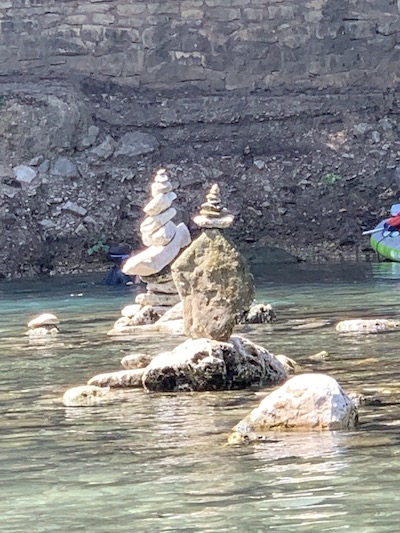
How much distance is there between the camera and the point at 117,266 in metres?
21.3

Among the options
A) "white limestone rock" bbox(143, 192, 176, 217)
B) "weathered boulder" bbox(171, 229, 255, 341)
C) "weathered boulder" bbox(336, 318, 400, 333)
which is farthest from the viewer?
"white limestone rock" bbox(143, 192, 176, 217)

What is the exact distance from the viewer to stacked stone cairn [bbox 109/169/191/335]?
48.4 feet

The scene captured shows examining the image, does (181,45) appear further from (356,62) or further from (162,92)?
(356,62)

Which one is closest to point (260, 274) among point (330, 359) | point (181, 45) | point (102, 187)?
point (102, 187)

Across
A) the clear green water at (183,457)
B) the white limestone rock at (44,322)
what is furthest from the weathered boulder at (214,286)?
the white limestone rock at (44,322)

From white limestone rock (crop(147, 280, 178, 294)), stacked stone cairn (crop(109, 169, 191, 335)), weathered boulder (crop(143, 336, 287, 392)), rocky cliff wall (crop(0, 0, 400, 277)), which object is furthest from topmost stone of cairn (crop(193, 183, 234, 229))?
rocky cliff wall (crop(0, 0, 400, 277))

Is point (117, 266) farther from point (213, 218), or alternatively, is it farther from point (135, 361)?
point (213, 218)

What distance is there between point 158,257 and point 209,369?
476cm

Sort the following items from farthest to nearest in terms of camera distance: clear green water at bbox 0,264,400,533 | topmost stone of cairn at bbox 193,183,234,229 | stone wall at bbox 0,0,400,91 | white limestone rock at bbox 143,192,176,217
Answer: stone wall at bbox 0,0,400,91, white limestone rock at bbox 143,192,176,217, topmost stone of cairn at bbox 193,183,234,229, clear green water at bbox 0,264,400,533

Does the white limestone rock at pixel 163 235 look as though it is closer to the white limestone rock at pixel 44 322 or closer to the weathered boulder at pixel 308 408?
the white limestone rock at pixel 44 322

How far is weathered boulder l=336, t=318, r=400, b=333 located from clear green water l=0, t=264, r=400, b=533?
304 millimetres

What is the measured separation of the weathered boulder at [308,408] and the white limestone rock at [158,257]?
6524 mm

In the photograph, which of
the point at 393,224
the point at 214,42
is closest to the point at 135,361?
the point at 393,224

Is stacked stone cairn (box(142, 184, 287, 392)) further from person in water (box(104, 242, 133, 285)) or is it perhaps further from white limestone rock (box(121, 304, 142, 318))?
person in water (box(104, 242, 133, 285))
